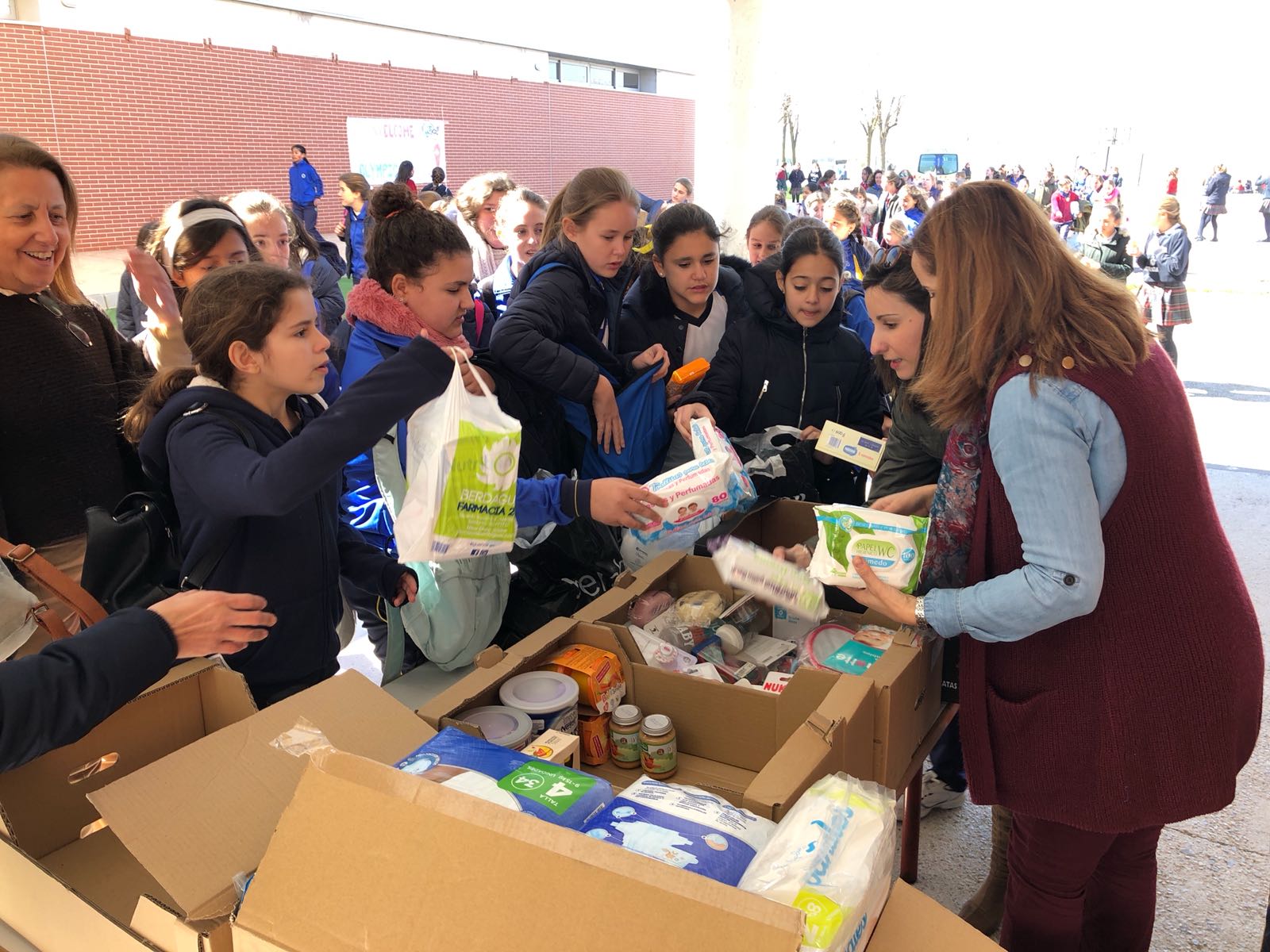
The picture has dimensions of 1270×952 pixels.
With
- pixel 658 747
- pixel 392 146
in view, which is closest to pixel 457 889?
pixel 658 747

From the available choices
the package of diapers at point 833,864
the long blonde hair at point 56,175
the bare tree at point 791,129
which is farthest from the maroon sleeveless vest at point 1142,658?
the bare tree at point 791,129

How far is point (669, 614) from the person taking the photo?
6.75 ft

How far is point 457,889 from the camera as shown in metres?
0.85

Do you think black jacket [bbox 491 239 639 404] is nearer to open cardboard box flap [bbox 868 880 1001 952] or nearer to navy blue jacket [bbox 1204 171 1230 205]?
open cardboard box flap [bbox 868 880 1001 952]

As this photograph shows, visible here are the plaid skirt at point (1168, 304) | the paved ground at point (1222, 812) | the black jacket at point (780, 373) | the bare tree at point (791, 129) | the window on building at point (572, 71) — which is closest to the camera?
the paved ground at point (1222, 812)

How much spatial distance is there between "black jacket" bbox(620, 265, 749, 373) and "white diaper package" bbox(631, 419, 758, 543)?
109 centimetres

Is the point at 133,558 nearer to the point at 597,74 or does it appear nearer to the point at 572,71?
the point at 572,71

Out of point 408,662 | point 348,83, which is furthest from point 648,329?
point 348,83

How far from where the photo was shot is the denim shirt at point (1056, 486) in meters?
1.34

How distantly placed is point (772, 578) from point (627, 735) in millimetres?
425

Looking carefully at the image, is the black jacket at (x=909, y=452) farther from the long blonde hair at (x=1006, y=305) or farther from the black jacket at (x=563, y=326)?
the black jacket at (x=563, y=326)

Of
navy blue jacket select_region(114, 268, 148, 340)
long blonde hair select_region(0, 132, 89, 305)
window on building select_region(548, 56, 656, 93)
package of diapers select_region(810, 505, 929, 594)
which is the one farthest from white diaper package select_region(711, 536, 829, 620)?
window on building select_region(548, 56, 656, 93)

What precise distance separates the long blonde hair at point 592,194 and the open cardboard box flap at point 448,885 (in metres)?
2.23

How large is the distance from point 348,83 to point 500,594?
17.2m
